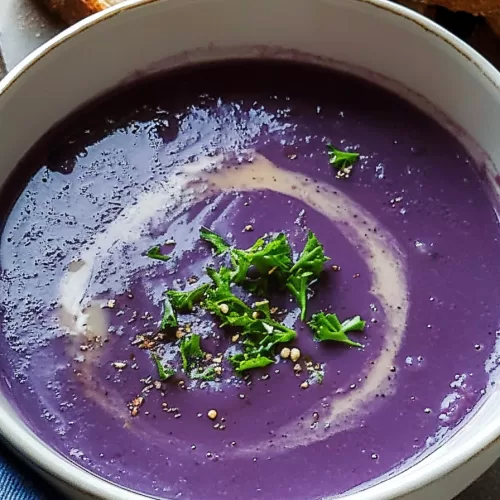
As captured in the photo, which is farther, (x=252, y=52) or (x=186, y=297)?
(x=252, y=52)

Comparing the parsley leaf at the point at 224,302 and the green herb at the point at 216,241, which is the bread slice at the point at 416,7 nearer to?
the green herb at the point at 216,241

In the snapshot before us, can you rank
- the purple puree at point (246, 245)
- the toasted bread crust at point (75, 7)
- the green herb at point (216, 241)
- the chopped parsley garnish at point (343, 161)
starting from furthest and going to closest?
the toasted bread crust at point (75, 7)
the chopped parsley garnish at point (343, 161)
the green herb at point (216, 241)
the purple puree at point (246, 245)

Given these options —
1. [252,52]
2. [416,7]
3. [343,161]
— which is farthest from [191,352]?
[416,7]

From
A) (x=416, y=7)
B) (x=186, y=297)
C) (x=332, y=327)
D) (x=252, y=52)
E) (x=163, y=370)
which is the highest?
(x=416, y=7)

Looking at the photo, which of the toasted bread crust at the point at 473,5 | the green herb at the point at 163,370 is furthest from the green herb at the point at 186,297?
the toasted bread crust at the point at 473,5

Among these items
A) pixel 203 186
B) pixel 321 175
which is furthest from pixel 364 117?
pixel 203 186

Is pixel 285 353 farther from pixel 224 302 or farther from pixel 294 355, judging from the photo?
pixel 224 302

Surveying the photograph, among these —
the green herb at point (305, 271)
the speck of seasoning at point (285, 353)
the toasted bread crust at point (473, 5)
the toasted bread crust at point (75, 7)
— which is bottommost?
the speck of seasoning at point (285, 353)
